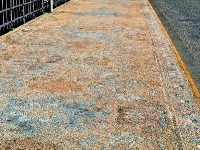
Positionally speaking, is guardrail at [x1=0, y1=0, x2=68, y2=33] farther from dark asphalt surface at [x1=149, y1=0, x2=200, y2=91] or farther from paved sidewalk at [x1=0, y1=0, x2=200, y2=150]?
dark asphalt surface at [x1=149, y1=0, x2=200, y2=91]

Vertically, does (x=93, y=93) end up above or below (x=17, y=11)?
below

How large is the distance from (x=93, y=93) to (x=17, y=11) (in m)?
4.36

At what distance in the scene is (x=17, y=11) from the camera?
8219mm

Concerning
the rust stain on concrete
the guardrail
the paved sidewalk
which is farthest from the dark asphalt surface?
the guardrail

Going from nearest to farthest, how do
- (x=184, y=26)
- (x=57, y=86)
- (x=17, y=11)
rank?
(x=57, y=86) → (x=17, y=11) → (x=184, y=26)

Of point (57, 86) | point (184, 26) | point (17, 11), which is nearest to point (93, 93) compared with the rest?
point (57, 86)

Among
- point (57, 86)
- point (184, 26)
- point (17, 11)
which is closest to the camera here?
point (57, 86)

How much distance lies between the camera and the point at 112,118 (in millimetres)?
4016

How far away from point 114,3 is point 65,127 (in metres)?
10.1

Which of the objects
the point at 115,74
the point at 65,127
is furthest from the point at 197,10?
the point at 65,127

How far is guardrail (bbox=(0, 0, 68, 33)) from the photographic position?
7.45 m

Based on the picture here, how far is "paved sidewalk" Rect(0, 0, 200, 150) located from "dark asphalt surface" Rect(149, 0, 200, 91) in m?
0.32

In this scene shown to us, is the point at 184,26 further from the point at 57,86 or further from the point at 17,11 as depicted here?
the point at 57,86

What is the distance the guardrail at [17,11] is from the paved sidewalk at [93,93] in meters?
0.35
